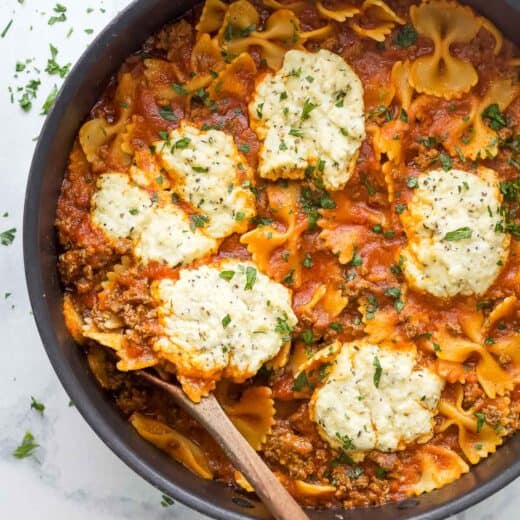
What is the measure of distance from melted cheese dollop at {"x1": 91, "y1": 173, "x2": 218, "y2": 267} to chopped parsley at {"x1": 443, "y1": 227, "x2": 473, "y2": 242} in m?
1.33

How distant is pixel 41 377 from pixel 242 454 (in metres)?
1.52

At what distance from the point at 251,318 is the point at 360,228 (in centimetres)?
84

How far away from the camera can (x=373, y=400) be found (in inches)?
213

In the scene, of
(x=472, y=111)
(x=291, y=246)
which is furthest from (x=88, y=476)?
(x=472, y=111)

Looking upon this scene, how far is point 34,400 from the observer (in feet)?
19.2

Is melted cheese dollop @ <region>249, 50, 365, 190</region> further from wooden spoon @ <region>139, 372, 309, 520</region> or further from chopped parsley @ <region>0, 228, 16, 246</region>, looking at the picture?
chopped parsley @ <region>0, 228, 16, 246</region>

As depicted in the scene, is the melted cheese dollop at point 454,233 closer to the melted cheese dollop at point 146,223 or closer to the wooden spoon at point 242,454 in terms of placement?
the melted cheese dollop at point 146,223

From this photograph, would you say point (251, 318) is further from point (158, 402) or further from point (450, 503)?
point (450, 503)

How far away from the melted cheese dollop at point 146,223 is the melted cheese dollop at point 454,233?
3.92ft

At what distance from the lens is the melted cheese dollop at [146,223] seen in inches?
207

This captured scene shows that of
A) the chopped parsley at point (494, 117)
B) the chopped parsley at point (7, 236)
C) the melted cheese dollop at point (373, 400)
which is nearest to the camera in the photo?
the melted cheese dollop at point (373, 400)

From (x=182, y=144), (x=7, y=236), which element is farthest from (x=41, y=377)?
(x=182, y=144)

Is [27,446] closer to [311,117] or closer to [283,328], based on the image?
[283,328]

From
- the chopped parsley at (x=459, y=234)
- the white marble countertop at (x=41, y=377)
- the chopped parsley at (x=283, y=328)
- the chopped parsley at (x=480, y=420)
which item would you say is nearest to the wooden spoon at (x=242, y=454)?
the chopped parsley at (x=283, y=328)
